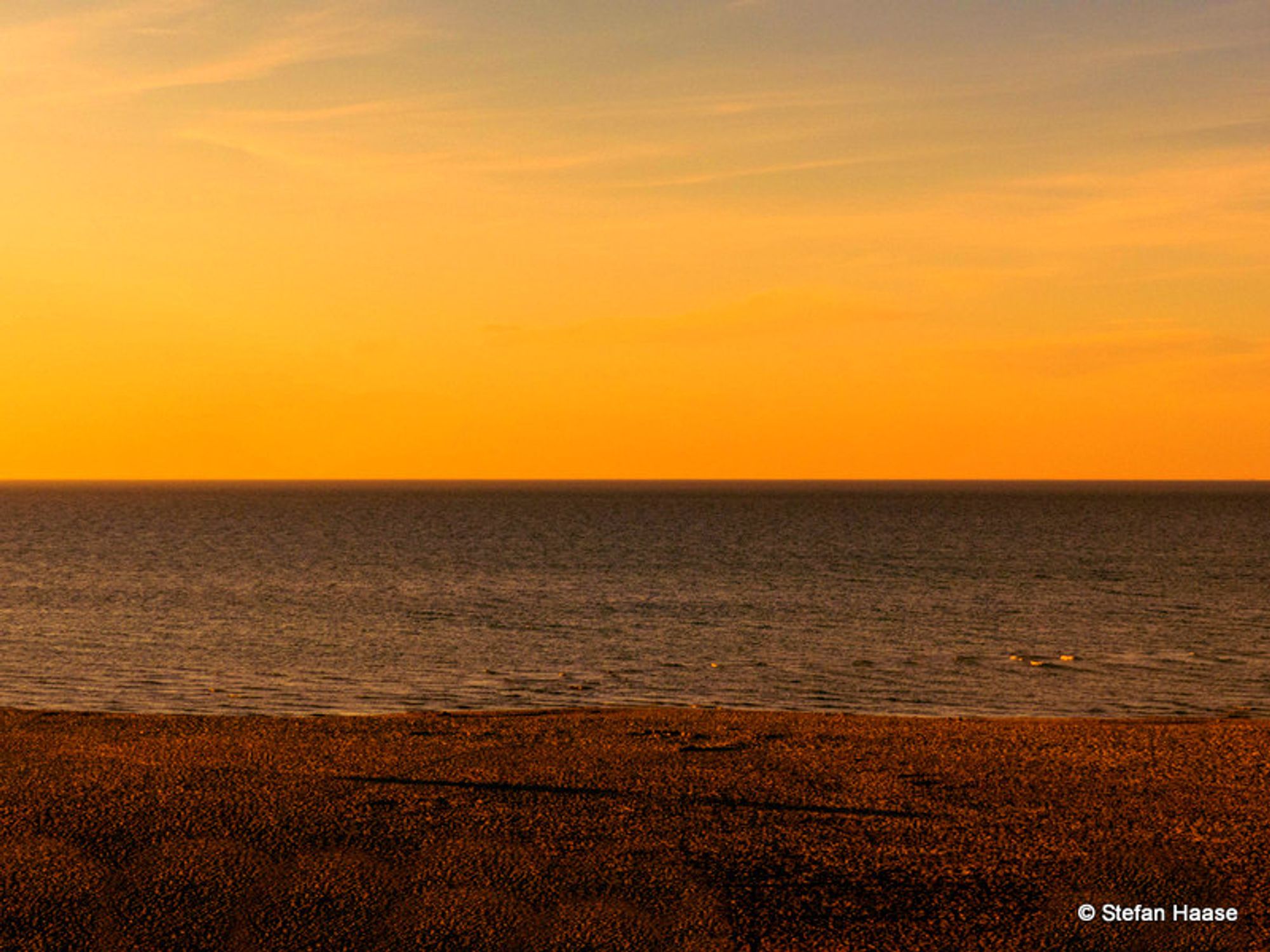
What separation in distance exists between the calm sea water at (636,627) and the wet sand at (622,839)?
40.2 ft

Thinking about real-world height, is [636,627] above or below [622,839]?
below

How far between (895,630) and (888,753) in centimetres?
3032

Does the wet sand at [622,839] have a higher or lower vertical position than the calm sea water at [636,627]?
higher

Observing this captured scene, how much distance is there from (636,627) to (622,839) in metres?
36.8

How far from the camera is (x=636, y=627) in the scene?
51812 mm

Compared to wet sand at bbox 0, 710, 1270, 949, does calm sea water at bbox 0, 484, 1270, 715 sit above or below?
below

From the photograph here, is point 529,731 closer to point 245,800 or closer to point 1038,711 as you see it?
point 245,800

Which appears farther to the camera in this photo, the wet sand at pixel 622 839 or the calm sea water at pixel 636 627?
the calm sea water at pixel 636 627

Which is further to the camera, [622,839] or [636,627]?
[636,627]

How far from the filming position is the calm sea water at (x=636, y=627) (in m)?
35.3

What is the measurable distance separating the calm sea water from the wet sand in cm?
1225

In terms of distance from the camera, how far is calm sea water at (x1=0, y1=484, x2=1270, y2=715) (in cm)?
3528

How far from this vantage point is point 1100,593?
221 feet

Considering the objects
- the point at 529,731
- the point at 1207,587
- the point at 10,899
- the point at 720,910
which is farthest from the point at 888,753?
the point at 1207,587
